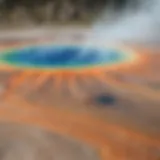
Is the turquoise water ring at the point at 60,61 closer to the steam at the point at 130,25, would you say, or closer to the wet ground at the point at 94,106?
the wet ground at the point at 94,106

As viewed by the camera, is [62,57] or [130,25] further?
[130,25]

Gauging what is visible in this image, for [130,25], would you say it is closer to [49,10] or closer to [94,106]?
[49,10]

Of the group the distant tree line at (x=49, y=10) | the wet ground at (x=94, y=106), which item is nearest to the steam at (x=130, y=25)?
the distant tree line at (x=49, y=10)

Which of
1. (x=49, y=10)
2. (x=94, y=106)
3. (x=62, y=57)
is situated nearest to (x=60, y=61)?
(x=62, y=57)

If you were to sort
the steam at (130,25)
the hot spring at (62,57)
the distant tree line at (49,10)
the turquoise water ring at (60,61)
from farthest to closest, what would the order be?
the distant tree line at (49,10) < the steam at (130,25) < the hot spring at (62,57) < the turquoise water ring at (60,61)

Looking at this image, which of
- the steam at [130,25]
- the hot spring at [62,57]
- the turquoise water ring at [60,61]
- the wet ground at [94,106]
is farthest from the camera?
the steam at [130,25]

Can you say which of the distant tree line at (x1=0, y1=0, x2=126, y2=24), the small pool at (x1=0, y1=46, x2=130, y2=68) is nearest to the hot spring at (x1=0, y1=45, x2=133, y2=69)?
the small pool at (x1=0, y1=46, x2=130, y2=68)

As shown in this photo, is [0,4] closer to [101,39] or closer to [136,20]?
[101,39]
